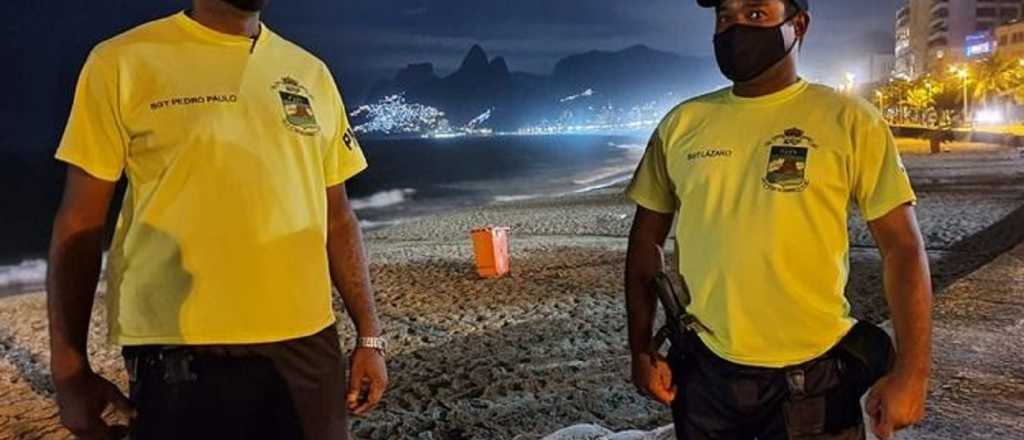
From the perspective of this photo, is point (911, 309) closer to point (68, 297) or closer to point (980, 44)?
point (68, 297)

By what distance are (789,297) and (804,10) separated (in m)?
0.79

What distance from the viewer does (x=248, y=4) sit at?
2082 millimetres

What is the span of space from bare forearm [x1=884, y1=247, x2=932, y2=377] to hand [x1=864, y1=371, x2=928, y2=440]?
22mm

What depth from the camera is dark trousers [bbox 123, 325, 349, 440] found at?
1.96m

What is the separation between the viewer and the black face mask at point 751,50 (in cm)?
233

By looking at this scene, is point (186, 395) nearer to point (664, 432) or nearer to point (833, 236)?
point (833, 236)

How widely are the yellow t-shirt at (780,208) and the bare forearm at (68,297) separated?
4.79ft

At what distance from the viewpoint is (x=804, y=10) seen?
241 cm

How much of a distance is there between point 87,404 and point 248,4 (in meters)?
0.97

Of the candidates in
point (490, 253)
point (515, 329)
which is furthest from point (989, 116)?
point (515, 329)

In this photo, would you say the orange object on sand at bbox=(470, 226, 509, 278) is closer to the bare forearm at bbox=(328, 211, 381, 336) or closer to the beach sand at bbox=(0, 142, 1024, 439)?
the beach sand at bbox=(0, 142, 1024, 439)

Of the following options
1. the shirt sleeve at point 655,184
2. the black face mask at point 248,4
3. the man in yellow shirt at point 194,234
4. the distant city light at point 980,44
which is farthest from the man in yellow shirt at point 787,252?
the distant city light at point 980,44

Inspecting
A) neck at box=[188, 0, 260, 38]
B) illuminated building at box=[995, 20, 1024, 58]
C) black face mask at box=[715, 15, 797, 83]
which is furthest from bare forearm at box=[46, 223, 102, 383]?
illuminated building at box=[995, 20, 1024, 58]

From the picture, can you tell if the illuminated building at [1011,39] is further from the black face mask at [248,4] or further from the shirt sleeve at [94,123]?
the shirt sleeve at [94,123]
